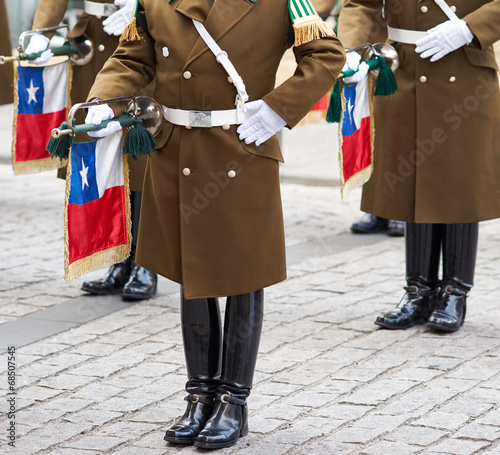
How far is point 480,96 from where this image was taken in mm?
4406

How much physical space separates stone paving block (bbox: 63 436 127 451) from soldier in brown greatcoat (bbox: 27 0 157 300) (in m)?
1.65

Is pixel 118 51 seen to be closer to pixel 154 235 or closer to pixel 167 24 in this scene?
pixel 167 24

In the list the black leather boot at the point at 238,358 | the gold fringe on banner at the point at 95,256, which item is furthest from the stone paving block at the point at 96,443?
the gold fringe on banner at the point at 95,256

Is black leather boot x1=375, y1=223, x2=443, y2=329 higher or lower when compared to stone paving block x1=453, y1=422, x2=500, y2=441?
higher

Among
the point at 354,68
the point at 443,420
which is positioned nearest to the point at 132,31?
the point at 354,68

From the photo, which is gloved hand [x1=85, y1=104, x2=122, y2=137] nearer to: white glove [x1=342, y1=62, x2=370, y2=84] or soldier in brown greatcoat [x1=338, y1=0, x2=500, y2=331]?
white glove [x1=342, y1=62, x2=370, y2=84]

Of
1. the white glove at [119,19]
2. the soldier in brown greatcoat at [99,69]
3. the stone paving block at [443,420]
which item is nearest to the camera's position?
the stone paving block at [443,420]

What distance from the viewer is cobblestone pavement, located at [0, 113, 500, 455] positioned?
3.29 m

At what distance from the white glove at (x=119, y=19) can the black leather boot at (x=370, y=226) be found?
2.56 meters

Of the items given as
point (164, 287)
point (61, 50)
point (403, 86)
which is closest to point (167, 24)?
point (403, 86)

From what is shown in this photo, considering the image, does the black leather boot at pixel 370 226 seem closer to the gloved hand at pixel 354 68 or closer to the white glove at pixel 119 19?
the white glove at pixel 119 19

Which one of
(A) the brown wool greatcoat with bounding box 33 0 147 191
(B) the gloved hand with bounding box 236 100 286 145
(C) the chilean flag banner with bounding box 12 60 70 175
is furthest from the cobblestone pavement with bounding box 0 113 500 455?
(B) the gloved hand with bounding box 236 100 286 145

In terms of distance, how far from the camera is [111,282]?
5.17 meters

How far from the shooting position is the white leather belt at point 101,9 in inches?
195
